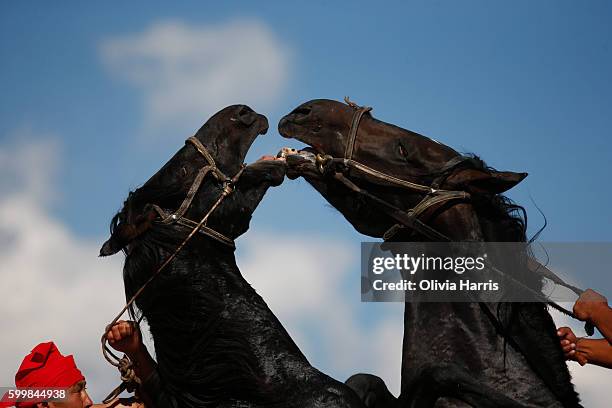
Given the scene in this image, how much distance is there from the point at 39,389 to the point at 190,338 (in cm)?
112

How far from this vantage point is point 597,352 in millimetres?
5578

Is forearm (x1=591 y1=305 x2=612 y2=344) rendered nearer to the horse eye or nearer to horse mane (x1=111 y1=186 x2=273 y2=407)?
the horse eye

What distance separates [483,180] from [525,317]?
2.33ft

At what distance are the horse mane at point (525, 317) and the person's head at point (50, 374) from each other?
241 centimetres

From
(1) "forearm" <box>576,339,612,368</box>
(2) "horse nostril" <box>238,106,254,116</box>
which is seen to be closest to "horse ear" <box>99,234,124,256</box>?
(2) "horse nostril" <box>238,106,254,116</box>

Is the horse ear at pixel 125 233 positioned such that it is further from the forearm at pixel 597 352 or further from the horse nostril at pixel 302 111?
the forearm at pixel 597 352

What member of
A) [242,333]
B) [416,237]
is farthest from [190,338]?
[416,237]

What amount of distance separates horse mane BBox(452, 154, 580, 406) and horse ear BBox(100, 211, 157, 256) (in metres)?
1.64

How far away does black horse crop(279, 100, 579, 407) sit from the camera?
191 inches

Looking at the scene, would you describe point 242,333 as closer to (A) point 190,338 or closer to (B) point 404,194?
(A) point 190,338

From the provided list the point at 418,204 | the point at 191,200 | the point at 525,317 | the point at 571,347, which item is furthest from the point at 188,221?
the point at 571,347

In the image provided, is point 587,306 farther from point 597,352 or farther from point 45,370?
point 45,370

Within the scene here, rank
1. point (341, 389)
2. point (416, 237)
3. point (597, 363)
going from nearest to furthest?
1. point (341, 389)
2. point (416, 237)
3. point (597, 363)

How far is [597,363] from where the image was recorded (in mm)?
5629
